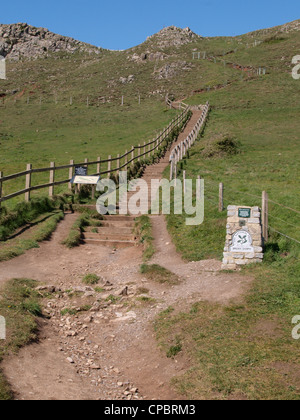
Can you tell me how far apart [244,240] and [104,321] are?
3.97 m

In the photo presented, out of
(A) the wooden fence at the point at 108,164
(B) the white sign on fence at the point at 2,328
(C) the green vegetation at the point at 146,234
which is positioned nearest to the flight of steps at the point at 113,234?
(C) the green vegetation at the point at 146,234

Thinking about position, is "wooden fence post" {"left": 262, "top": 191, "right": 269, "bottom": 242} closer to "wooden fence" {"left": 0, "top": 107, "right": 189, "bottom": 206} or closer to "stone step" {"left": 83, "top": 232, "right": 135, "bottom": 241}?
"stone step" {"left": 83, "top": 232, "right": 135, "bottom": 241}

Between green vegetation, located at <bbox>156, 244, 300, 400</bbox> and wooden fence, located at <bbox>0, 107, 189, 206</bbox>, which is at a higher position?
wooden fence, located at <bbox>0, 107, 189, 206</bbox>

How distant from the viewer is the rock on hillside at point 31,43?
10526 centimetres

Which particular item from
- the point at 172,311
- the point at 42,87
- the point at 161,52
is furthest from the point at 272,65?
the point at 172,311

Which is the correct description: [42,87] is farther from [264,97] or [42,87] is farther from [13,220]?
[13,220]

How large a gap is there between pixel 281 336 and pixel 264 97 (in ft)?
148

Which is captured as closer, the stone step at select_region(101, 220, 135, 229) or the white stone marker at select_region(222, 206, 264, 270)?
the white stone marker at select_region(222, 206, 264, 270)

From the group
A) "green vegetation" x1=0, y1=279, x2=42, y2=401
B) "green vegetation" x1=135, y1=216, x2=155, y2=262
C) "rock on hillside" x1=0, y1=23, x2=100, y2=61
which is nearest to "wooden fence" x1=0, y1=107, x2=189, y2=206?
"green vegetation" x1=135, y1=216, x2=155, y2=262

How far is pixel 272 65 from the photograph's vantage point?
6144cm

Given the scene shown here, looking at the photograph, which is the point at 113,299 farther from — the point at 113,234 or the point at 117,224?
the point at 117,224

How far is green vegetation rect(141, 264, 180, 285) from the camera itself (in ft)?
31.7

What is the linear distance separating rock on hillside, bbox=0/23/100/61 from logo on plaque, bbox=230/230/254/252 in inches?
4089

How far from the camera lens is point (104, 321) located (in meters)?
8.12
